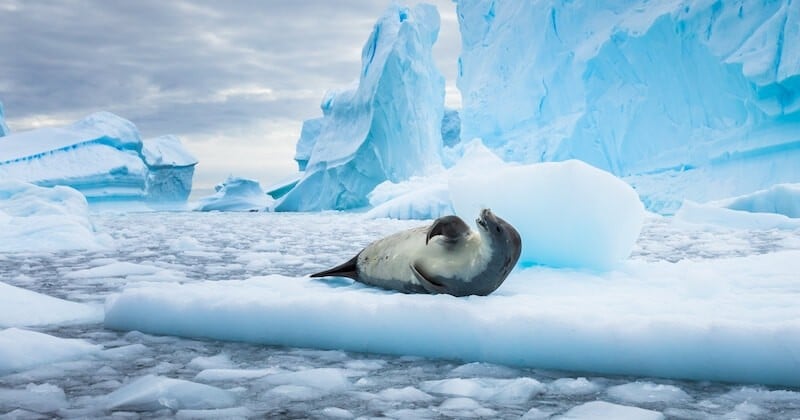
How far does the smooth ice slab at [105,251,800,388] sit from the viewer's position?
1.93 m

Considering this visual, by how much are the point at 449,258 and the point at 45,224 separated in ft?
20.0

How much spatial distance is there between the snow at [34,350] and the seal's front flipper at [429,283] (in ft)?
4.13

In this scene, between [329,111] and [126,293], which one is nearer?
[126,293]

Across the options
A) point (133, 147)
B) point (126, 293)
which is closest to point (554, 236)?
point (126, 293)

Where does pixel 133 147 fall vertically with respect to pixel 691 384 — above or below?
above

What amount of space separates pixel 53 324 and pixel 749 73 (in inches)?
579

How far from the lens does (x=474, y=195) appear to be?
415cm

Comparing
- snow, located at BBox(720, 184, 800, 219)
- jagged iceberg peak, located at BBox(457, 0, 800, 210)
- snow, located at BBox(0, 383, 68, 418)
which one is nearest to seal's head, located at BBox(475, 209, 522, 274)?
snow, located at BBox(0, 383, 68, 418)

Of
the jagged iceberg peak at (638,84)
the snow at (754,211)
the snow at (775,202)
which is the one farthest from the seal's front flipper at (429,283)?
the jagged iceberg peak at (638,84)

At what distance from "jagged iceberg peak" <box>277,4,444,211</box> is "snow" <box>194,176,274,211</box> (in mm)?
6228

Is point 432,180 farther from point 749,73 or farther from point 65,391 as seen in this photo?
point 65,391

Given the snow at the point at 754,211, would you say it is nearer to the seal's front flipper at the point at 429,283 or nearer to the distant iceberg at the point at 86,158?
the seal's front flipper at the point at 429,283

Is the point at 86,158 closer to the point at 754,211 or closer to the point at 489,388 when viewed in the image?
the point at 754,211

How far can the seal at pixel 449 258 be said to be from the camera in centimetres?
264
